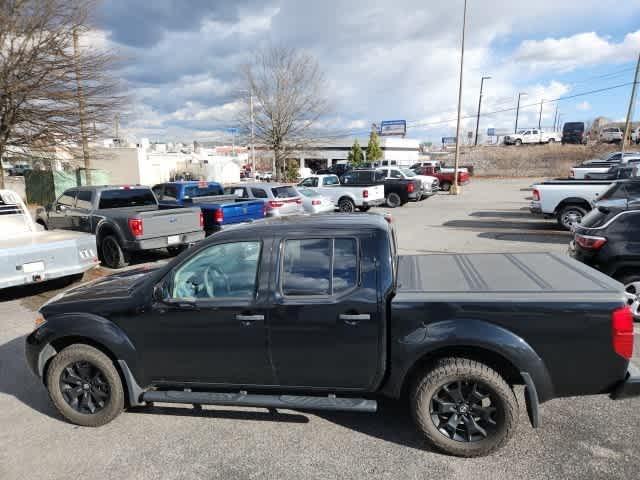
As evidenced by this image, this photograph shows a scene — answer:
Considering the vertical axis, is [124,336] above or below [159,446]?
above

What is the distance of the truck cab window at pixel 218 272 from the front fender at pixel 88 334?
583 millimetres

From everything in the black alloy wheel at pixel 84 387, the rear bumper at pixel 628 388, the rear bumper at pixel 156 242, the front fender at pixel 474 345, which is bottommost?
the black alloy wheel at pixel 84 387

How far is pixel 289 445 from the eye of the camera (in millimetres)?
3172

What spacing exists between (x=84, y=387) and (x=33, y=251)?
396 cm

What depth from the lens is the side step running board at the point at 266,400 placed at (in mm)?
3059

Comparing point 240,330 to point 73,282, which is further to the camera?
point 73,282

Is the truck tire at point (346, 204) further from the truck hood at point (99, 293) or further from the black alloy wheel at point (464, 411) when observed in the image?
the black alloy wheel at point (464, 411)

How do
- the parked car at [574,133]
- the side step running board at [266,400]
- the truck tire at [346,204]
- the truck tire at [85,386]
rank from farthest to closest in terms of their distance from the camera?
1. the parked car at [574,133]
2. the truck tire at [346,204]
3. the truck tire at [85,386]
4. the side step running board at [266,400]

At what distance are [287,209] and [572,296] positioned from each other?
984 cm

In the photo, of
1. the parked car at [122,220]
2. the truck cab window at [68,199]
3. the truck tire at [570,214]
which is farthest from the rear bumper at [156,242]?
the truck tire at [570,214]

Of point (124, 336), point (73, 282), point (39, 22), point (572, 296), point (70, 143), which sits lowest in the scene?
point (73, 282)

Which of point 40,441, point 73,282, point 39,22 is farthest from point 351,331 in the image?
point 39,22

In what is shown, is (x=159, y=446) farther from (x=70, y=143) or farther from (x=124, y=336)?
(x=70, y=143)

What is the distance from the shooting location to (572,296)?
281 centimetres
